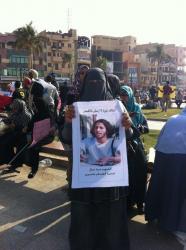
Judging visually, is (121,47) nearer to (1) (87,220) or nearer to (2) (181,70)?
(2) (181,70)

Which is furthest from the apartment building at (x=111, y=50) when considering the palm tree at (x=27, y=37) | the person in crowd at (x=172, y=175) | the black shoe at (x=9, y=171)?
the person in crowd at (x=172, y=175)

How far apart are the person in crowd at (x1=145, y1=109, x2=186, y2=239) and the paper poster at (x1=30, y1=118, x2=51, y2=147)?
2.66m

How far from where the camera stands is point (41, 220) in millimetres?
4516

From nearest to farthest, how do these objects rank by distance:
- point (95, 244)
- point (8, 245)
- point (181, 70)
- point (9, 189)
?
1. point (95, 244)
2. point (8, 245)
3. point (9, 189)
4. point (181, 70)

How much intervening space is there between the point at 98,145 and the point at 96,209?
2.17 feet

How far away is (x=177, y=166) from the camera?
3.67m

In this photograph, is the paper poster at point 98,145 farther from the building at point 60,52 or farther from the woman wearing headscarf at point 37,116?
the building at point 60,52

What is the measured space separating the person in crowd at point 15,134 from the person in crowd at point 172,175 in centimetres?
326

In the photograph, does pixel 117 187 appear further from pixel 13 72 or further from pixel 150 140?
pixel 13 72

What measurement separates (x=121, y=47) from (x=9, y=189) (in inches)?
4193

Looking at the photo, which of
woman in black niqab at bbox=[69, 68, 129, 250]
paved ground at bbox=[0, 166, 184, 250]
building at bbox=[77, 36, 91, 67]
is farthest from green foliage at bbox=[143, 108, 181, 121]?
building at bbox=[77, 36, 91, 67]

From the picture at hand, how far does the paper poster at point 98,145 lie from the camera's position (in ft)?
10.5

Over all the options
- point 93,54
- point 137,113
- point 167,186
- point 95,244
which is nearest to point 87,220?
point 95,244

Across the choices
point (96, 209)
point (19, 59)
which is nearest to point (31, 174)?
point (96, 209)
